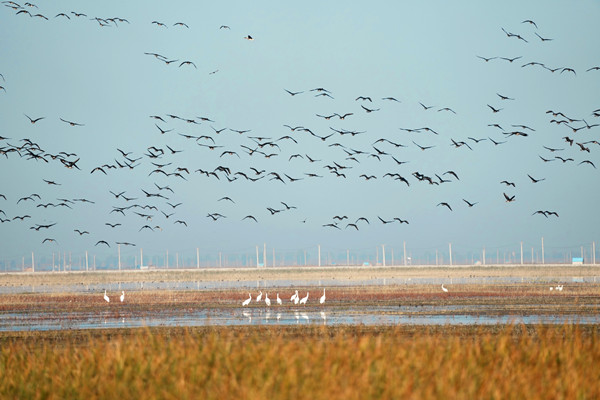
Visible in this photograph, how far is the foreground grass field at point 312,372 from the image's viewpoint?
19266 millimetres

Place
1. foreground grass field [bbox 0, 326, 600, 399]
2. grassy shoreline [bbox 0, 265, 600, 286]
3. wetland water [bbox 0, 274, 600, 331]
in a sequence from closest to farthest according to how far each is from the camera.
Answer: foreground grass field [bbox 0, 326, 600, 399] → wetland water [bbox 0, 274, 600, 331] → grassy shoreline [bbox 0, 265, 600, 286]

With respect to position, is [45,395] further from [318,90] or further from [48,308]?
[48,308]

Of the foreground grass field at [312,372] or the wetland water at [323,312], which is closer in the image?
the foreground grass field at [312,372]

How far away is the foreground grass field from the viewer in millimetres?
19266

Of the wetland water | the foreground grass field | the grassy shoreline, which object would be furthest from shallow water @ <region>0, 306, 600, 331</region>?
the grassy shoreline

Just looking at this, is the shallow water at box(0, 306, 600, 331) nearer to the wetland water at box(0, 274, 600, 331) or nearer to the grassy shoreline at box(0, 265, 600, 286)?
the wetland water at box(0, 274, 600, 331)

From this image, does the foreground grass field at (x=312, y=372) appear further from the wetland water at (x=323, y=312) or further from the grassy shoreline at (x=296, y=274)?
the grassy shoreline at (x=296, y=274)

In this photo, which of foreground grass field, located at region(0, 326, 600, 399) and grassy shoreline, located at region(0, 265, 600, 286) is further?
grassy shoreline, located at region(0, 265, 600, 286)

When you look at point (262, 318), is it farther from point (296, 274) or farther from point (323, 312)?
point (296, 274)

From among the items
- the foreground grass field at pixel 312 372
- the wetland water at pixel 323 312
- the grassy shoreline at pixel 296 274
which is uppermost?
the foreground grass field at pixel 312 372

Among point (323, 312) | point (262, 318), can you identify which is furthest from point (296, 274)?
point (262, 318)

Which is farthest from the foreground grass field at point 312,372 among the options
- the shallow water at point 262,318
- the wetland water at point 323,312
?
the shallow water at point 262,318

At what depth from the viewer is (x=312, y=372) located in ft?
67.4

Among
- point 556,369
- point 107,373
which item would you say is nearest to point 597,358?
point 556,369
